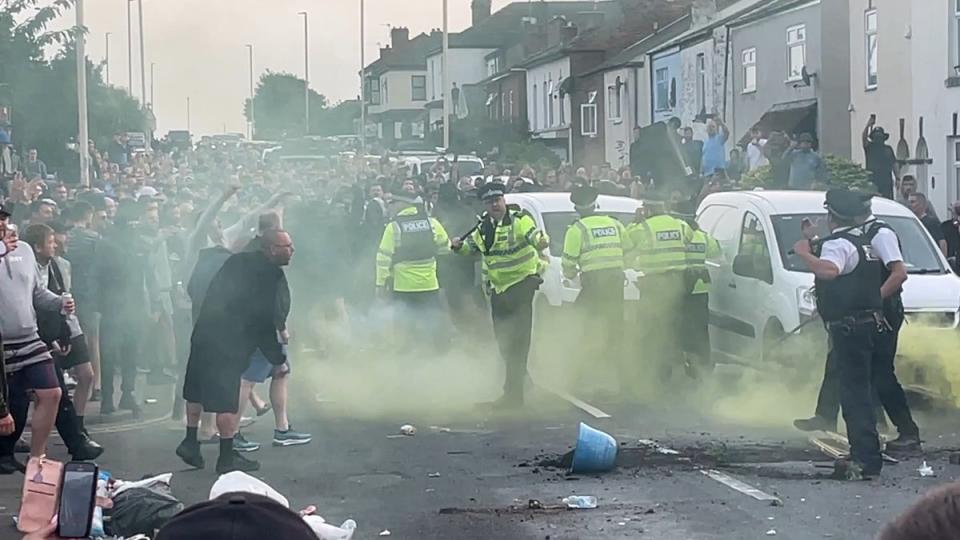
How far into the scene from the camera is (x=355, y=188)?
2103 cm

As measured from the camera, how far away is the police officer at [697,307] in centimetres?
1346

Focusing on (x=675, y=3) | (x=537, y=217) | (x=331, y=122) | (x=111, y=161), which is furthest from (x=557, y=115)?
(x=537, y=217)

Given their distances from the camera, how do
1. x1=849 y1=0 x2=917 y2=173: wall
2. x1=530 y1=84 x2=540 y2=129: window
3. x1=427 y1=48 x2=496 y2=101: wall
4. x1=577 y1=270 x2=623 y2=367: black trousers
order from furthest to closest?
x1=427 y1=48 x2=496 y2=101: wall < x1=530 y1=84 x2=540 y2=129: window < x1=849 y1=0 x2=917 y2=173: wall < x1=577 y1=270 x2=623 y2=367: black trousers

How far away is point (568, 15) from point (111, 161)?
175 feet

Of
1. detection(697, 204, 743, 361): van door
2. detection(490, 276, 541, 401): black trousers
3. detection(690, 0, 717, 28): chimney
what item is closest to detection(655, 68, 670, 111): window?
detection(690, 0, 717, 28): chimney

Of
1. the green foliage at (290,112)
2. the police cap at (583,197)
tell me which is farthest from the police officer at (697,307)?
the green foliage at (290,112)

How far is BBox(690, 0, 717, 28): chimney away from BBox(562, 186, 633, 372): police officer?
32.5 meters

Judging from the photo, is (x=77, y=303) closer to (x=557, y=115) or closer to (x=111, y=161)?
(x=111, y=161)

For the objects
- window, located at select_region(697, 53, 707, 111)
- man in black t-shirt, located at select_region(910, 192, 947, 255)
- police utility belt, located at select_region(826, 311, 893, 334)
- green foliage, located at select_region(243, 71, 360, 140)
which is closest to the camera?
police utility belt, located at select_region(826, 311, 893, 334)

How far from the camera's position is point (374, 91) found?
9588 centimetres

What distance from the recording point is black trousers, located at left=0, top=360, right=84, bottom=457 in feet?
32.2

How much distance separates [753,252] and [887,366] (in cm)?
328

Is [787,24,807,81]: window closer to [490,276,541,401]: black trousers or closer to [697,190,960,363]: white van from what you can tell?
[697,190,960,363]: white van

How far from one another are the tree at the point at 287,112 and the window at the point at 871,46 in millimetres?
26458
